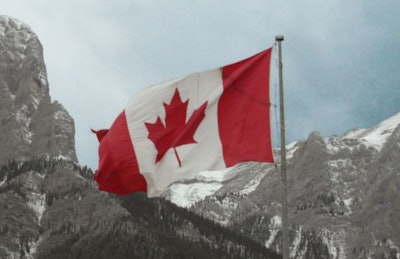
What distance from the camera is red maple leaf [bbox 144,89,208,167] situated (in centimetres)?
2181

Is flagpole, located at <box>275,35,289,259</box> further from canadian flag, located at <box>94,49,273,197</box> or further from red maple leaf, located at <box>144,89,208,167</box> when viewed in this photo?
red maple leaf, located at <box>144,89,208,167</box>

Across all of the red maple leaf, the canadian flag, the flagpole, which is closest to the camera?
the flagpole

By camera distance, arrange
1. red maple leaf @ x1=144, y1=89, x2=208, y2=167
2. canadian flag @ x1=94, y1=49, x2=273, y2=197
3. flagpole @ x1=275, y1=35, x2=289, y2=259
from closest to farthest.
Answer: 1. flagpole @ x1=275, y1=35, x2=289, y2=259
2. canadian flag @ x1=94, y1=49, x2=273, y2=197
3. red maple leaf @ x1=144, y1=89, x2=208, y2=167

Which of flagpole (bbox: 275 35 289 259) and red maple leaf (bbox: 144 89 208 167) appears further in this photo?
red maple leaf (bbox: 144 89 208 167)

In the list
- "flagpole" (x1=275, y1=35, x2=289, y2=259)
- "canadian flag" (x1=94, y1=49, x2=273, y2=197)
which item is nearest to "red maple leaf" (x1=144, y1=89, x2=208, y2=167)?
"canadian flag" (x1=94, y1=49, x2=273, y2=197)

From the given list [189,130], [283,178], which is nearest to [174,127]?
[189,130]

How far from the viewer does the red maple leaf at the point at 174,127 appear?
71.6 feet

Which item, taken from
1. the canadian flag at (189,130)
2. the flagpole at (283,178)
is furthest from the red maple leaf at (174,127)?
the flagpole at (283,178)

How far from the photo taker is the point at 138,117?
22.4 m

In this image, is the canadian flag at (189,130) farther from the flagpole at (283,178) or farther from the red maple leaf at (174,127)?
the flagpole at (283,178)

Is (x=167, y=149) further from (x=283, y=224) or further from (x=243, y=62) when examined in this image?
(x=283, y=224)

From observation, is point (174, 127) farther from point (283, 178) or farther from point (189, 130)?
point (283, 178)

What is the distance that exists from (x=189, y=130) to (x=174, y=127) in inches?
22.6

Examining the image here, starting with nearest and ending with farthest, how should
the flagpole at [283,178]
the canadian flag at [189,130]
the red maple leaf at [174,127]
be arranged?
the flagpole at [283,178], the canadian flag at [189,130], the red maple leaf at [174,127]
